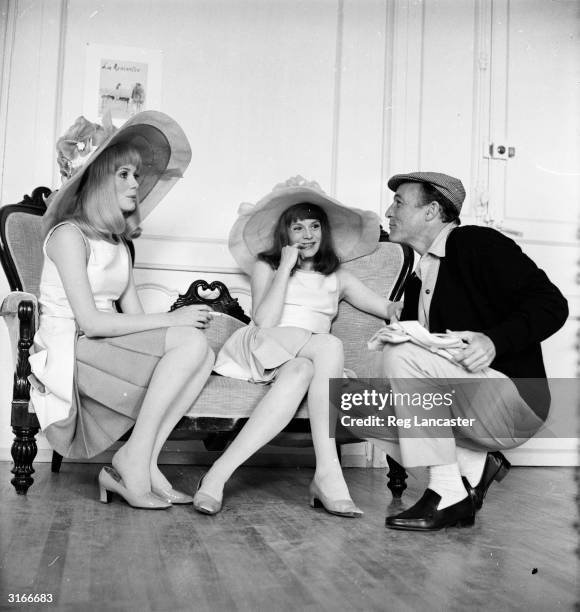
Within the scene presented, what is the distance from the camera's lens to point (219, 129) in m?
2.81

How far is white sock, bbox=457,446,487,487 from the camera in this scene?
183 cm

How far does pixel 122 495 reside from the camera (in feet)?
5.90

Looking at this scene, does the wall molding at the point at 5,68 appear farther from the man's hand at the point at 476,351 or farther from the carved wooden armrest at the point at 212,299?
the man's hand at the point at 476,351

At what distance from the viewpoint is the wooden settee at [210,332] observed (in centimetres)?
191

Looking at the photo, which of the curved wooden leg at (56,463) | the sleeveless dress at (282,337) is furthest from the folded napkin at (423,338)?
the curved wooden leg at (56,463)

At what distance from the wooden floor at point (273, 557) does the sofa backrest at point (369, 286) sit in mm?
487

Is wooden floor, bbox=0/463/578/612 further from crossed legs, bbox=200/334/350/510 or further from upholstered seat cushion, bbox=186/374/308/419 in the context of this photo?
upholstered seat cushion, bbox=186/374/308/419

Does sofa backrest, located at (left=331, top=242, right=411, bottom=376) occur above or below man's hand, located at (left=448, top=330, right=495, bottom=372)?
above

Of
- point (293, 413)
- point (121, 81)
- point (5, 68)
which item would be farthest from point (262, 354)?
point (5, 68)

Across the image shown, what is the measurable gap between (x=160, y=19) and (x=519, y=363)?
6.33 ft

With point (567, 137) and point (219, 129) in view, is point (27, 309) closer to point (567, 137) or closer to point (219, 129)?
point (219, 129)

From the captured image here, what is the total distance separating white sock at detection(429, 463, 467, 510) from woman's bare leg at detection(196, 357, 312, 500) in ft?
1.36

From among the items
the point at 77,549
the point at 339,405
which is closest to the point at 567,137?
the point at 339,405

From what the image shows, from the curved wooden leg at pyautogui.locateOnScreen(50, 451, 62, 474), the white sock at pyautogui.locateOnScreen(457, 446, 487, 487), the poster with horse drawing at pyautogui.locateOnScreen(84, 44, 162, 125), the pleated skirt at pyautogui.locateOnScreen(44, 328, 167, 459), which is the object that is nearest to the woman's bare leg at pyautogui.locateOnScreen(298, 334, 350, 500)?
the white sock at pyautogui.locateOnScreen(457, 446, 487, 487)
